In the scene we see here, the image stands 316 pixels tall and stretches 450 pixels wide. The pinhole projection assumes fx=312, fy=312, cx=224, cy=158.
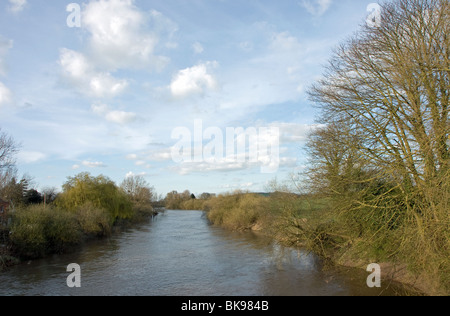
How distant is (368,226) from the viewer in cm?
1341

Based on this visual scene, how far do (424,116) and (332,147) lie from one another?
354cm

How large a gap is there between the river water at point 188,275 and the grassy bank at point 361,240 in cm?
95

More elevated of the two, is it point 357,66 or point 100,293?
point 357,66

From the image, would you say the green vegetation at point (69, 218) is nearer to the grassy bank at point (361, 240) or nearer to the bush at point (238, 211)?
the bush at point (238, 211)

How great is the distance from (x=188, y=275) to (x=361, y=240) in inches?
308

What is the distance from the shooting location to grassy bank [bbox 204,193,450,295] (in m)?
9.80

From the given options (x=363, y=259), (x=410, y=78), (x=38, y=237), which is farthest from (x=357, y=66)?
(x=38, y=237)

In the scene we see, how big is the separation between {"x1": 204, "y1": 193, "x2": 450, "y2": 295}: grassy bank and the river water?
95 cm

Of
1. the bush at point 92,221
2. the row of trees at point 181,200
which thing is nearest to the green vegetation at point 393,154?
the bush at point 92,221

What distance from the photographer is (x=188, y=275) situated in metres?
14.5

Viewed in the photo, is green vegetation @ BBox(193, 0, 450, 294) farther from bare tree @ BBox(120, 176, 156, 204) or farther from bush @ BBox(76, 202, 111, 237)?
bare tree @ BBox(120, 176, 156, 204)

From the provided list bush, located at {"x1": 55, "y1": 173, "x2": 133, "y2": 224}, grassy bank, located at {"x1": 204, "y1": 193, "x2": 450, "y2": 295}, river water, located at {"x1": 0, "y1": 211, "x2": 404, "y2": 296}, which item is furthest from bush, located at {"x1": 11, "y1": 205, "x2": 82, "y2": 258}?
grassy bank, located at {"x1": 204, "y1": 193, "x2": 450, "y2": 295}

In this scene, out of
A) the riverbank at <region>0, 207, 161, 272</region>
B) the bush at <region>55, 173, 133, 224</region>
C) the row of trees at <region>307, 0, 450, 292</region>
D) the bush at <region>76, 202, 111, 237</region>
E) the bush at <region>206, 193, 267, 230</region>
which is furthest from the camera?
the bush at <region>206, 193, 267, 230</region>
